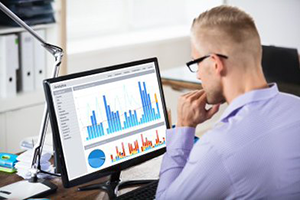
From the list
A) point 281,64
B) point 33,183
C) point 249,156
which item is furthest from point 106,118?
point 281,64

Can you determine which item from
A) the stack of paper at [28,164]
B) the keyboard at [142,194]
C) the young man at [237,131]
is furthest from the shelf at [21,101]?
the young man at [237,131]

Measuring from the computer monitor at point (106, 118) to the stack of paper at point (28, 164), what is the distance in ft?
0.97

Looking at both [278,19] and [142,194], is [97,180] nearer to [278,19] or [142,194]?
[142,194]

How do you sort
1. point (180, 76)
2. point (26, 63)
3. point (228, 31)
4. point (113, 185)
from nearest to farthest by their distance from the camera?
point (228, 31) < point (113, 185) < point (26, 63) < point (180, 76)

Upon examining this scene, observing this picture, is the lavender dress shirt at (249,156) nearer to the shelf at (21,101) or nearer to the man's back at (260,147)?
the man's back at (260,147)

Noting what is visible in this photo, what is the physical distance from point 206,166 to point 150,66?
0.69 metres

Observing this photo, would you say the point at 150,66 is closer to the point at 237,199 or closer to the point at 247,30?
the point at 247,30

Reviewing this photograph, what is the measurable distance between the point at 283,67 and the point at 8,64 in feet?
5.19

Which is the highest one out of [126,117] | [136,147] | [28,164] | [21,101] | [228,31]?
[228,31]

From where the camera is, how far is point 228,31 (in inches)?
65.1

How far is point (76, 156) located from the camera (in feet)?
6.25

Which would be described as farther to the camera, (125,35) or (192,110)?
(125,35)

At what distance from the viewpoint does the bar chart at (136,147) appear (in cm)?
202

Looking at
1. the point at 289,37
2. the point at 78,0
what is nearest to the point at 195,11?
the point at 289,37
